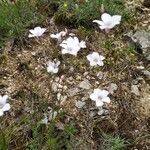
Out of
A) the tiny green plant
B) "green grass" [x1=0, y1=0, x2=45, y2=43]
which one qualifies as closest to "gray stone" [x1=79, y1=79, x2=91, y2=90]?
the tiny green plant

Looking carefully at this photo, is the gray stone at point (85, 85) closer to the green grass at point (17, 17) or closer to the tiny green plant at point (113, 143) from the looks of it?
the tiny green plant at point (113, 143)

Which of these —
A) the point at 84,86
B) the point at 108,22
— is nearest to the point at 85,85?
the point at 84,86

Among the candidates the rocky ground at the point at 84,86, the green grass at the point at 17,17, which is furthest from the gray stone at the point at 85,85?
the green grass at the point at 17,17

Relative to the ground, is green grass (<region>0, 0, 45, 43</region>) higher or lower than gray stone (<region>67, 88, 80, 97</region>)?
higher

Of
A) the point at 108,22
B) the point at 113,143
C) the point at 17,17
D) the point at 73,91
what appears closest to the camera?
the point at 108,22

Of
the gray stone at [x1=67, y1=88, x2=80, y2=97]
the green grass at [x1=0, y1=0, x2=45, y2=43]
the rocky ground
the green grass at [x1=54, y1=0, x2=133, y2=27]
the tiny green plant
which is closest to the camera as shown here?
the tiny green plant

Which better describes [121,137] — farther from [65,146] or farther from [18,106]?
[18,106]

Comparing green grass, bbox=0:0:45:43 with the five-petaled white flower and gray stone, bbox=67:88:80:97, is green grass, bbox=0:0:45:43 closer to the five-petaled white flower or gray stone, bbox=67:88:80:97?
gray stone, bbox=67:88:80:97

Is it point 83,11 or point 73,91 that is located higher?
point 83,11

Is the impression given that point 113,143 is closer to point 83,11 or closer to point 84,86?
point 84,86

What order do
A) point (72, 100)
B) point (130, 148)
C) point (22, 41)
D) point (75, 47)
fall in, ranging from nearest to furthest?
1. point (75, 47)
2. point (130, 148)
3. point (72, 100)
4. point (22, 41)

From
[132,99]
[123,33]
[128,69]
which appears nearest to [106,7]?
[123,33]
